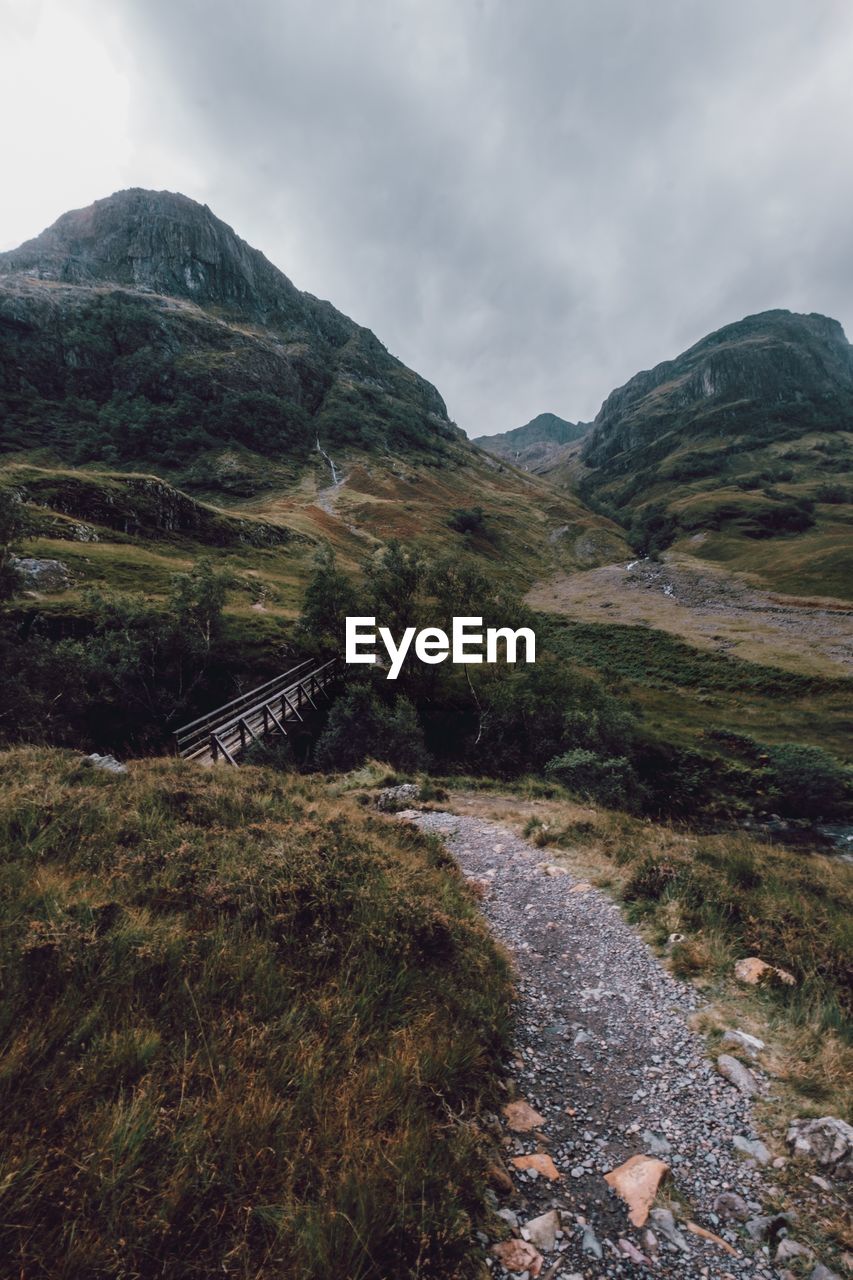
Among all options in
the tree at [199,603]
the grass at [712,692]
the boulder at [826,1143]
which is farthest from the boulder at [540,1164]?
the grass at [712,692]

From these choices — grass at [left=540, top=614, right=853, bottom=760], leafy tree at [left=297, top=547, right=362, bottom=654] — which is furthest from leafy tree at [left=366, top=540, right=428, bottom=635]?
grass at [left=540, top=614, right=853, bottom=760]

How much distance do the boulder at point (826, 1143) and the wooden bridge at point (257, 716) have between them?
56.8 ft

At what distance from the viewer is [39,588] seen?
38.3m

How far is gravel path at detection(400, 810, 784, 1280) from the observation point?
381 centimetres

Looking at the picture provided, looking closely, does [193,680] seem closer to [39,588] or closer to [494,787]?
[39,588]

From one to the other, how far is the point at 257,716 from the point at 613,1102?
24.9 meters

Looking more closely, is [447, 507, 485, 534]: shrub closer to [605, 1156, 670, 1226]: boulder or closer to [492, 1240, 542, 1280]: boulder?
[605, 1156, 670, 1226]: boulder

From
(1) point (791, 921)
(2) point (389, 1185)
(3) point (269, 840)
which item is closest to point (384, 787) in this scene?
(3) point (269, 840)

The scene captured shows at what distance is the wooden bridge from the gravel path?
14.2 meters

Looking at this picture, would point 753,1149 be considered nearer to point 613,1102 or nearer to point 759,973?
point 613,1102

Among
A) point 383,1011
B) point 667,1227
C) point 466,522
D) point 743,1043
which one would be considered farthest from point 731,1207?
point 466,522

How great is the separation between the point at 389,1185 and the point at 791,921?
8394 millimetres

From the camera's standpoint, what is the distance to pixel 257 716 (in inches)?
1080

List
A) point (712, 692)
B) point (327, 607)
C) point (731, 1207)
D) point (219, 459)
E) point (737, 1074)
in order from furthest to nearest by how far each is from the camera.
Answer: point (219, 459)
point (712, 692)
point (327, 607)
point (737, 1074)
point (731, 1207)
